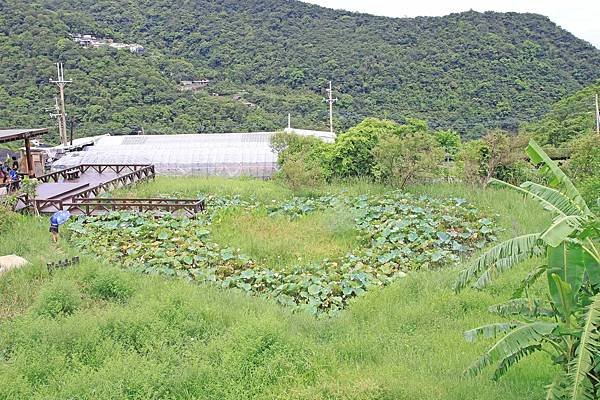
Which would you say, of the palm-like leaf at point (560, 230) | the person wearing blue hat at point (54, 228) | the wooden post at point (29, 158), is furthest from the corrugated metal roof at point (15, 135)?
the palm-like leaf at point (560, 230)

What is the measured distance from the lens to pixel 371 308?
28.0ft

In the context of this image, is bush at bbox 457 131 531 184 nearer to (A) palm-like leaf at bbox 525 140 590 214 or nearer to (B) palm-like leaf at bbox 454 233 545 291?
(A) palm-like leaf at bbox 525 140 590 214

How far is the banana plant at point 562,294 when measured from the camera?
4.50 metres

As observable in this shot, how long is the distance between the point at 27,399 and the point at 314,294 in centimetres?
481

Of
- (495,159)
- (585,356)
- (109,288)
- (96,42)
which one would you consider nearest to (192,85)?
(96,42)

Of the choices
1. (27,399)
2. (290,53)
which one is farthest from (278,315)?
(290,53)

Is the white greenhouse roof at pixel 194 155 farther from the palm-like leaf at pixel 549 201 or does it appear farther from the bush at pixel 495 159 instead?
the palm-like leaf at pixel 549 201

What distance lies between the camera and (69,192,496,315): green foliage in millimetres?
9820

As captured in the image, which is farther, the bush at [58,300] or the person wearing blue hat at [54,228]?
the person wearing blue hat at [54,228]

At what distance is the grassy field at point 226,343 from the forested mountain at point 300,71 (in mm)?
28640

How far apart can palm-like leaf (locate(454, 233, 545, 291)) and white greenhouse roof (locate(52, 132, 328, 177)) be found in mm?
19574

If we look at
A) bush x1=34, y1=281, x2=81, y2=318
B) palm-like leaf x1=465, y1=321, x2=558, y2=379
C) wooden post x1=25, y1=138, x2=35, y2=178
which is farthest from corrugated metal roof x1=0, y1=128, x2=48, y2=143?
palm-like leaf x1=465, y1=321, x2=558, y2=379

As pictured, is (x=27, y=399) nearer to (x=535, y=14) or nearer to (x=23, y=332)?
(x=23, y=332)

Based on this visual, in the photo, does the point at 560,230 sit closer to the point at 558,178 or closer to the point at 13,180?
the point at 558,178
